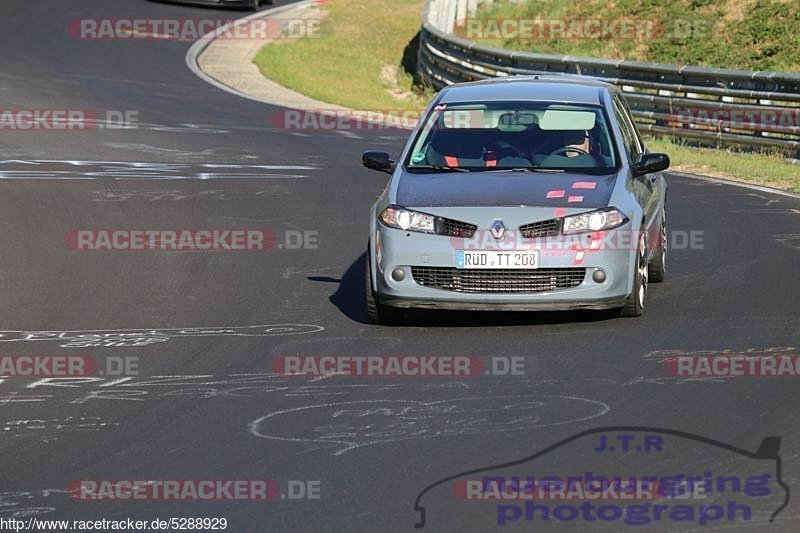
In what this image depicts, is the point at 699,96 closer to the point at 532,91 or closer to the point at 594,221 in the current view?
the point at 532,91

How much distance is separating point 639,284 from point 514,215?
1.04 meters

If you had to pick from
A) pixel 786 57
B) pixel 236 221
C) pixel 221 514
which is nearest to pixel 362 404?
pixel 221 514

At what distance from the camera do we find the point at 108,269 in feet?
42.8

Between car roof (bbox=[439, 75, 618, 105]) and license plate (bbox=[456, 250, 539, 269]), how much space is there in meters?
1.88

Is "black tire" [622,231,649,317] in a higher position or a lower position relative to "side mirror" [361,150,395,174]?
lower

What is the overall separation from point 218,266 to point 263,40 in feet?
85.1

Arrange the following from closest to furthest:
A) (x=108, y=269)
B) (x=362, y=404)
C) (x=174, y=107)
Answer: (x=362, y=404) → (x=108, y=269) → (x=174, y=107)

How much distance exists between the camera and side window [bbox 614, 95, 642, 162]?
1165 cm

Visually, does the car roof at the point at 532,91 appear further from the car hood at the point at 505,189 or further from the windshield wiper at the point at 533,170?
the car hood at the point at 505,189

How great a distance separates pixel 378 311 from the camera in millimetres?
10586

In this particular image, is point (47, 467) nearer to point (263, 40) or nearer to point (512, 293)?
point (512, 293)

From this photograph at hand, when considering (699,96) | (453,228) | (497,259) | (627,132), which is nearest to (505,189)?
(453,228)

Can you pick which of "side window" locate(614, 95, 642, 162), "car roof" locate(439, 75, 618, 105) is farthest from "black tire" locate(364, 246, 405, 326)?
"side window" locate(614, 95, 642, 162)

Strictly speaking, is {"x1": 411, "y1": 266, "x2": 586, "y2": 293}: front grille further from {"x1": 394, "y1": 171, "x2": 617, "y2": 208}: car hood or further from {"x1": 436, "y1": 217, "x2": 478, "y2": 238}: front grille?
{"x1": 394, "y1": 171, "x2": 617, "y2": 208}: car hood
